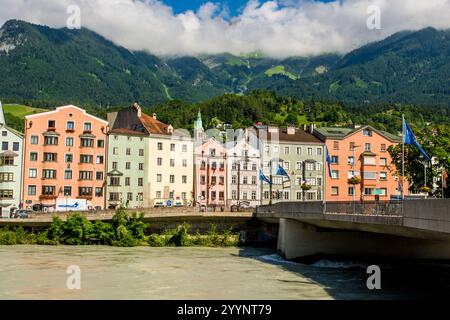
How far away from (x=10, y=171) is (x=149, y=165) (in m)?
21.4

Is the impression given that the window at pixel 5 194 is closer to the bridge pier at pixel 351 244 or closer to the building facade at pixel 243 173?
the building facade at pixel 243 173

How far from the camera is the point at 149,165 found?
337 feet

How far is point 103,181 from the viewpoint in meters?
98.8

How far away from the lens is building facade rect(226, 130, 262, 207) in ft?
355

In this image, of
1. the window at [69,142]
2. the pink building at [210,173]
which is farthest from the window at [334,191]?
the window at [69,142]

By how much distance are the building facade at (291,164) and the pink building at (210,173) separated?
7.08 meters

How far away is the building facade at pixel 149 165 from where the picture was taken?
3932 inches

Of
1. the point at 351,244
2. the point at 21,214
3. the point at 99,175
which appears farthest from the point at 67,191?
the point at 351,244

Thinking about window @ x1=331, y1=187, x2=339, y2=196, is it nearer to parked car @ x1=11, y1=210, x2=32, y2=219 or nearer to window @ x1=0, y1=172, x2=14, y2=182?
parked car @ x1=11, y1=210, x2=32, y2=219

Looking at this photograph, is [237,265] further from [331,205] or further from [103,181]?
[103,181]

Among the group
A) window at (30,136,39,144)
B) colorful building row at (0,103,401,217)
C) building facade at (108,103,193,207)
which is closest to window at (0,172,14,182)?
colorful building row at (0,103,401,217)

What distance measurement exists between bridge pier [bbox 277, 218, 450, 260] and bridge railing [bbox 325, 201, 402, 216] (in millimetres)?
8956

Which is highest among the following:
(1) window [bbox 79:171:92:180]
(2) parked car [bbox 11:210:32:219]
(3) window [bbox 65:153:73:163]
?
(3) window [bbox 65:153:73:163]
